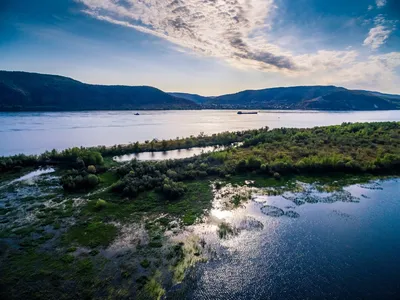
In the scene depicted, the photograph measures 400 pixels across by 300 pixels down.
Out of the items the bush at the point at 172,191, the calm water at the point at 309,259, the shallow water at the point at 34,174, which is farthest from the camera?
the shallow water at the point at 34,174

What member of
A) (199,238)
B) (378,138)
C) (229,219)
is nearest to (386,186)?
(229,219)

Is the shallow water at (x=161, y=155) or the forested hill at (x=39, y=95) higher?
the forested hill at (x=39, y=95)

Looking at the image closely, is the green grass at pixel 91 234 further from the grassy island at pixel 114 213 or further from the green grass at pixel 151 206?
the green grass at pixel 151 206

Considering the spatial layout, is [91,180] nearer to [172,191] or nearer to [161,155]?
[172,191]

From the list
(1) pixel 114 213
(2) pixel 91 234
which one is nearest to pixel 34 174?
(1) pixel 114 213

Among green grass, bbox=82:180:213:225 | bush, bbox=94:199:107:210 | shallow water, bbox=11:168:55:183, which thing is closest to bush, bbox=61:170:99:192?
green grass, bbox=82:180:213:225

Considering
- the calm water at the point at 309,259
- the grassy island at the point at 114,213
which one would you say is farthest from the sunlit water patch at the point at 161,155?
the calm water at the point at 309,259

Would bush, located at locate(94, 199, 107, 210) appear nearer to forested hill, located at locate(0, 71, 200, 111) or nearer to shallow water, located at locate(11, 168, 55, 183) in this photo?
shallow water, located at locate(11, 168, 55, 183)

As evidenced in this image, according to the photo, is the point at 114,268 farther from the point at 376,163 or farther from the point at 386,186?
the point at 376,163
